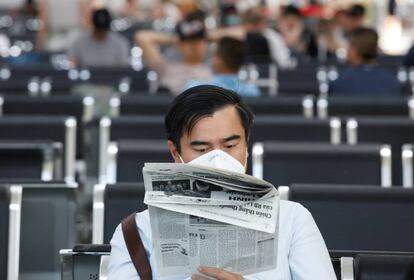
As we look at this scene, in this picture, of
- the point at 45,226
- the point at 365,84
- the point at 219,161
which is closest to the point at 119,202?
the point at 45,226

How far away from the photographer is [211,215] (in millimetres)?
3689

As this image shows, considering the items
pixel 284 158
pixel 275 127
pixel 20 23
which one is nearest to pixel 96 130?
pixel 275 127

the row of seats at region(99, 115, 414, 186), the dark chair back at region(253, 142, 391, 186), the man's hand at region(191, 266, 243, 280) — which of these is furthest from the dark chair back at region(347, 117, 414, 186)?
the man's hand at region(191, 266, 243, 280)

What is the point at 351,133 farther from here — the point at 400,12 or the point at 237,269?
the point at 400,12

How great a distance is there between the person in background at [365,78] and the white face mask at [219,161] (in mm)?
6086

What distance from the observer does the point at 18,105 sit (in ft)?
29.4

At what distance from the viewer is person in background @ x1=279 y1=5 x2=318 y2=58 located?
17.2 metres

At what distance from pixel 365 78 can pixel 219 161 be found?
6.18 meters

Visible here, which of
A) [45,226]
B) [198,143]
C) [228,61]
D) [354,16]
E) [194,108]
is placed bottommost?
[45,226]

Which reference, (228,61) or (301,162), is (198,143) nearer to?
(301,162)

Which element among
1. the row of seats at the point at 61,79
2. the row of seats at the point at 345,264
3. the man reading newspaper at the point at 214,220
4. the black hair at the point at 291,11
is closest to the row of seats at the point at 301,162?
the row of seats at the point at 345,264

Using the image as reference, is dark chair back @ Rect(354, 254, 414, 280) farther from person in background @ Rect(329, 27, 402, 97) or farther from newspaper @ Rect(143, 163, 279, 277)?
person in background @ Rect(329, 27, 402, 97)

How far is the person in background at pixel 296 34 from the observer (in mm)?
17219

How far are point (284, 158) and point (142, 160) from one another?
2.15 feet
